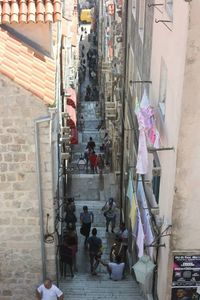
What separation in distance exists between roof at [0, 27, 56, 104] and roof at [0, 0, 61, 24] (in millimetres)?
451

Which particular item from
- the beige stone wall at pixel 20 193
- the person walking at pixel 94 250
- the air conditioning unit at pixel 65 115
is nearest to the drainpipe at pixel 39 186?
the beige stone wall at pixel 20 193

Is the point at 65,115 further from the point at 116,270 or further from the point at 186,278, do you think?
the point at 186,278

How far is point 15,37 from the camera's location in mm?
13000

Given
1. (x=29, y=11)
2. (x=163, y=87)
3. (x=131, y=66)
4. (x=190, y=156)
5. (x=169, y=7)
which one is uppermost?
(x=29, y=11)

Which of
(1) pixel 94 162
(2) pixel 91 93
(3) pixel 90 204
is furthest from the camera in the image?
(2) pixel 91 93

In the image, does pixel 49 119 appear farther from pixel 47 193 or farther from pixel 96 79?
pixel 96 79

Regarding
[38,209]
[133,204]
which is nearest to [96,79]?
[133,204]

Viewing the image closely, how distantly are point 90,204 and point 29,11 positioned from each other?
11.8 metres

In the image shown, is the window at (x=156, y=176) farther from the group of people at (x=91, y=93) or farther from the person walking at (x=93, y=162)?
the group of people at (x=91, y=93)

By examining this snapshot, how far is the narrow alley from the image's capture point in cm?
1428

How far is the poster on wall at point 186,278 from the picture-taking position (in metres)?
11.2

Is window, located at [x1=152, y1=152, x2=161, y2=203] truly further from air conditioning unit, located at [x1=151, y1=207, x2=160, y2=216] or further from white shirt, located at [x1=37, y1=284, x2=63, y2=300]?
white shirt, located at [x1=37, y1=284, x2=63, y2=300]

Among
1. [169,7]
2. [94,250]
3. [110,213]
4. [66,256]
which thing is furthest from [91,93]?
[169,7]

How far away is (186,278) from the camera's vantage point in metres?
11.5
